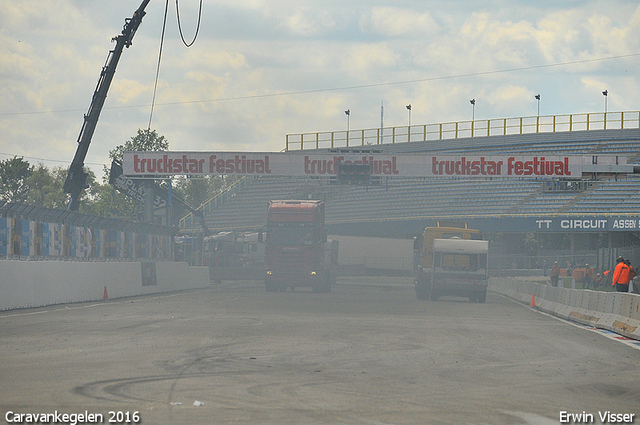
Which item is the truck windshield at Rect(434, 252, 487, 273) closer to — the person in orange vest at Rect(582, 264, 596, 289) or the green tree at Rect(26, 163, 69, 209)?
the person in orange vest at Rect(582, 264, 596, 289)

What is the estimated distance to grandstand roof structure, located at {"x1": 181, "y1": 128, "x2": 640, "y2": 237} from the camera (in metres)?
59.6

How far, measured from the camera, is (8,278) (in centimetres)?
2148

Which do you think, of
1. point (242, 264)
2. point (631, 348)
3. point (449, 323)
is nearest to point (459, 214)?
point (242, 264)

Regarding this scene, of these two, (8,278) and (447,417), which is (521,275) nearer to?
(8,278)

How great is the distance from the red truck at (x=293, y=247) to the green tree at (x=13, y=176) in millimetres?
68033

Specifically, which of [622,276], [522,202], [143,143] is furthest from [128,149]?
[622,276]

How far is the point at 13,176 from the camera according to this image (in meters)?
98.8

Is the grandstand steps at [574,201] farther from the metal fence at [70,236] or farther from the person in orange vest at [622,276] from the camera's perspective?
the person in orange vest at [622,276]

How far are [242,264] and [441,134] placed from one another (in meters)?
20.8

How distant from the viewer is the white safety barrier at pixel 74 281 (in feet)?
71.5

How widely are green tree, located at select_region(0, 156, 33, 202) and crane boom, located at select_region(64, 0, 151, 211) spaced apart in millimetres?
56999

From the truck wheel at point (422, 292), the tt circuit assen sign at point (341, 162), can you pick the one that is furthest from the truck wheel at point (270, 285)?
the tt circuit assen sign at point (341, 162)

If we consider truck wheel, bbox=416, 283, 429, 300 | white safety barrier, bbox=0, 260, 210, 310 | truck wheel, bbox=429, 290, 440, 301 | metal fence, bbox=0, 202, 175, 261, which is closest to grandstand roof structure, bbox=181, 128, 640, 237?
truck wheel, bbox=416, 283, 429, 300

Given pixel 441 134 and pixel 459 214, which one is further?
pixel 441 134
